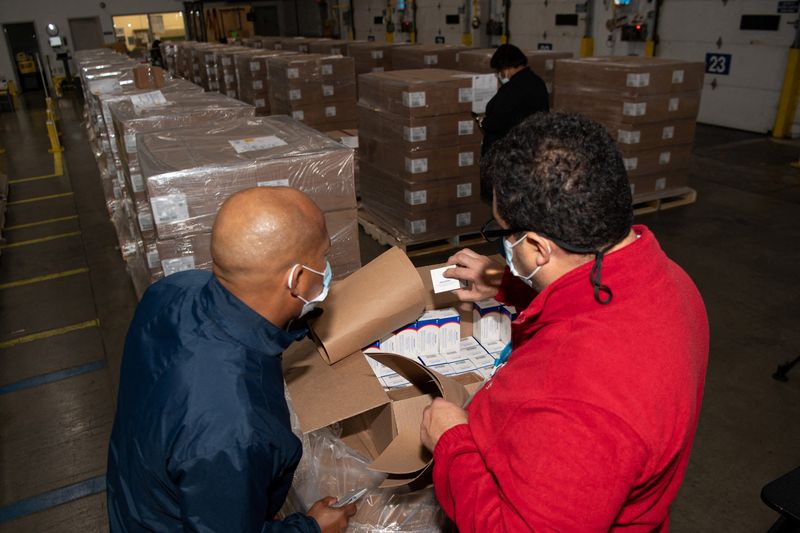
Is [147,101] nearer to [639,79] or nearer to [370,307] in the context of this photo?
[370,307]

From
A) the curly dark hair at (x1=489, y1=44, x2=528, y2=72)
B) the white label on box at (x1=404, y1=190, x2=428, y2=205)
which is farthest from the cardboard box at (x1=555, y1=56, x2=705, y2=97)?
the white label on box at (x1=404, y1=190, x2=428, y2=205)

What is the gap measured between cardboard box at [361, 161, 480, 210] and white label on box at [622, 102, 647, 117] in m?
1.82

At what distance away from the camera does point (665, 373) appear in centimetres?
118

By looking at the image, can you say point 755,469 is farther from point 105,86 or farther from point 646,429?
point 105,86

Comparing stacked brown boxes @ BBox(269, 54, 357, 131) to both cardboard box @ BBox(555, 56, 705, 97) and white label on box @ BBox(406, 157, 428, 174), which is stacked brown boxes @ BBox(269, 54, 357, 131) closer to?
white label on box @ BBox(406, 157, 428, 174)

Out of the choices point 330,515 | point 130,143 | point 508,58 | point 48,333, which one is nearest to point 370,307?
point 330,515

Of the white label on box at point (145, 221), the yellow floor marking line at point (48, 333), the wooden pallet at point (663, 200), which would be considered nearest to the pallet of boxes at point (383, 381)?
the white label on box at point (145, 221)

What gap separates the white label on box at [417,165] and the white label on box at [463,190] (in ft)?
1.50

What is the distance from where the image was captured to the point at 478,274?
2.20 m

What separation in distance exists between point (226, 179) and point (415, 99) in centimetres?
293

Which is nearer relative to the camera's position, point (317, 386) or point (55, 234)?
point (317, 386)

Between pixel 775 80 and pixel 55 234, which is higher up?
pixel 775 80

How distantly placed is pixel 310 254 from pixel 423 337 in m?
1.05

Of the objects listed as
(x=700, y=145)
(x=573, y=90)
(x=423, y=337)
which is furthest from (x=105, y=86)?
(x=700, y=145)
